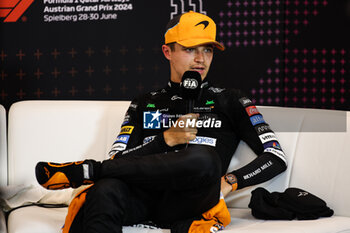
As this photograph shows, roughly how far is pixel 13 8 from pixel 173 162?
2.22m

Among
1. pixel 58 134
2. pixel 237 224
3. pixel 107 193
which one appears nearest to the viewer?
pixel 107 193

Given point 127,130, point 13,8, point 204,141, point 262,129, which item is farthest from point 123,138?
point 13,8

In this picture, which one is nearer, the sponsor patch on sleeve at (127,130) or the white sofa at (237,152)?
the white sofa at (237,152)

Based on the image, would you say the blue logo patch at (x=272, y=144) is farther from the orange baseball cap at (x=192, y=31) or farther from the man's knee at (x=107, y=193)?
the man's knee at (x=107, y=193)

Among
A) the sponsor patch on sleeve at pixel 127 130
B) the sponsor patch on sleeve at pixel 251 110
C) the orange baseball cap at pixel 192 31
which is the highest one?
the orange baseball cap at pixel 192 31

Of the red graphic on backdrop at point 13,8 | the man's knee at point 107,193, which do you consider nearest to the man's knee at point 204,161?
the man's knee at point 107,193

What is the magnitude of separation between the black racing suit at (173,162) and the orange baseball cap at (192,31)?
23 cm

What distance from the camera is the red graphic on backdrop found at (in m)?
3.82

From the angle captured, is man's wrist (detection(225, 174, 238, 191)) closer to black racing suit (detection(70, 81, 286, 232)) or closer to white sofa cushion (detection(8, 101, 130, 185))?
black racing suit (detection(70, 81, 286, 232))

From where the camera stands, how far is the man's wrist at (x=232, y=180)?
249 cm

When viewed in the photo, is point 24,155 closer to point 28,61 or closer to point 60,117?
point 60,117

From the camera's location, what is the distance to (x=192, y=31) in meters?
2.74

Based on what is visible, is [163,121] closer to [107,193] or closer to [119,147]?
[119,147]

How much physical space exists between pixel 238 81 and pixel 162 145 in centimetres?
145
